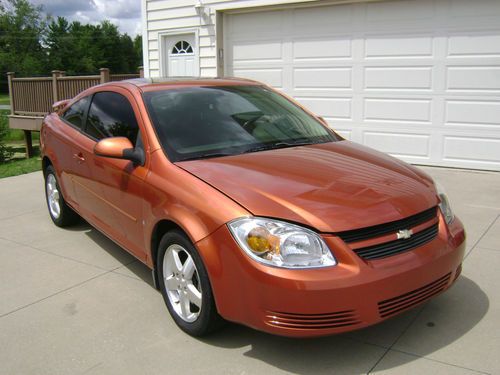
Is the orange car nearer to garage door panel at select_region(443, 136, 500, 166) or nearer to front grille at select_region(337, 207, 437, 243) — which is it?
front grille at select_region(337, 207, 437, 243)

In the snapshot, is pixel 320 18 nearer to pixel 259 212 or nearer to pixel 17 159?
pixel 259 212

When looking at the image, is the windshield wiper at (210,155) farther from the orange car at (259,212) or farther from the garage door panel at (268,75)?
the garage door panel at (268,75)

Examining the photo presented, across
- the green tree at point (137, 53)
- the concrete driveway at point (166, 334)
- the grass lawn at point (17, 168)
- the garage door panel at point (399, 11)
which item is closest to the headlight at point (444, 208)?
the concrete driveway at point (166, 334)

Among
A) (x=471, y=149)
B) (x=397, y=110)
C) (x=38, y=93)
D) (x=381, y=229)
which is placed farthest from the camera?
(x=38, y=93)

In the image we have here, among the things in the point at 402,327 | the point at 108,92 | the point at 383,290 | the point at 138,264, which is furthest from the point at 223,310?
the point at 108,92

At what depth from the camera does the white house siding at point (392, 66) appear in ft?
24.2

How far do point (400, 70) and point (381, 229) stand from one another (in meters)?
5.66

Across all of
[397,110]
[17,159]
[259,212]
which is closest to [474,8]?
[397,110]

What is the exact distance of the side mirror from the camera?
3.64 metres

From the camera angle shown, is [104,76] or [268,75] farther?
[104,76]

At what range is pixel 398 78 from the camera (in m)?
7.97

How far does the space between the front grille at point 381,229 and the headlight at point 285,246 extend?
0.47 ft

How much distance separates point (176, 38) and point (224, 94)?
6.72 meters

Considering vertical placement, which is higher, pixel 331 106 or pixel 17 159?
pixel 331 106
